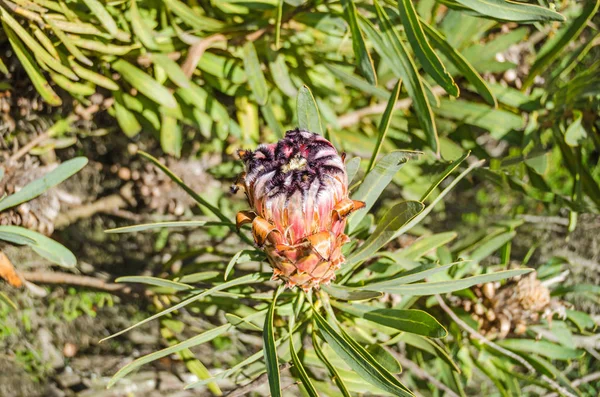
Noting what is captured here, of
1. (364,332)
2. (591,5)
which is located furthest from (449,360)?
(591,5)

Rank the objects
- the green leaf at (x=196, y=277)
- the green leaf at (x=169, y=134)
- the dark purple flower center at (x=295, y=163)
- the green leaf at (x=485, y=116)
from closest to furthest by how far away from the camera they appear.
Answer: the dark purple flower center at (x=295, y=163) < the green leaf at (x=196, y=277) < the green leaf at (x=169, y=134) < the green leaf at (x=485, y=116)

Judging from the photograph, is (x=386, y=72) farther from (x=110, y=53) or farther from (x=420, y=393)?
(x=420, y=393)

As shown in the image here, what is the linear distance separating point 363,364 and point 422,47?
65 cm

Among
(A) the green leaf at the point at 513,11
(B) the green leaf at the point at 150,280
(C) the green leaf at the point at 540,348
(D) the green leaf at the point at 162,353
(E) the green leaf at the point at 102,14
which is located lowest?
(C) the green leaf at the point at 540,348

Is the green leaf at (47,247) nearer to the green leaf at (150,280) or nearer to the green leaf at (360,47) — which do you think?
the green leaf at (150,280)

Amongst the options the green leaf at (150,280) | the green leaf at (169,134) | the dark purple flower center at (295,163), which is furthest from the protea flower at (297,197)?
the green leaf at (169,134)

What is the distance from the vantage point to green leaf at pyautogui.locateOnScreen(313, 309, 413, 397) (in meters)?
1.01

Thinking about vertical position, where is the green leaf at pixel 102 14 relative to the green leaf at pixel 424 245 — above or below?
above

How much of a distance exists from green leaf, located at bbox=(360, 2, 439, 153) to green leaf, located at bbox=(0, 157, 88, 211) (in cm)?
70

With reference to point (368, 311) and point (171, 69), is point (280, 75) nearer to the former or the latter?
point (171, 69)

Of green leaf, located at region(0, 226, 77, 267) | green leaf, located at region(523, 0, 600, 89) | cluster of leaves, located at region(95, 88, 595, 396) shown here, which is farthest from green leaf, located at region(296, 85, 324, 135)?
green leaf, located at region(523, 0, 600, 89)

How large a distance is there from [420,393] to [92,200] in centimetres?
134

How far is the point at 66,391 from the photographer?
2.20 m

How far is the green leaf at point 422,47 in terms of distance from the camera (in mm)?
1167
